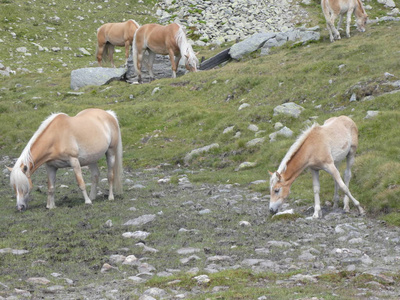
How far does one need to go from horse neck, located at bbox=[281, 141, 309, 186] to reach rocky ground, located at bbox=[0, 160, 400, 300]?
993mm

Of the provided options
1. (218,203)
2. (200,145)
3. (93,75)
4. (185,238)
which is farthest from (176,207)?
(93,75)

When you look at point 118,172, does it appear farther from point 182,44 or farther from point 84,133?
point 182,44

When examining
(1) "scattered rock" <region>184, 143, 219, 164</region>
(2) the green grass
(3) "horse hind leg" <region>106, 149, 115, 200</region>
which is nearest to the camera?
(2) the green grass

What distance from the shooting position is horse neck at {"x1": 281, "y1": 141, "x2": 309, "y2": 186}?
12289 millimetres

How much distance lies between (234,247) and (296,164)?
3368 mm

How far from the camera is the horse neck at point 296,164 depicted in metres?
12.3

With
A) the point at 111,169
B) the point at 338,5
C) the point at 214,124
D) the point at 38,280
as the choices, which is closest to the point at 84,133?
the point at 111,169

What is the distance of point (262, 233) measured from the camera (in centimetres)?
1074

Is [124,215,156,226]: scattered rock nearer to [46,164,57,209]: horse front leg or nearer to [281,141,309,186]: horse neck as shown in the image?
[46,164,57,209]: horse front leg

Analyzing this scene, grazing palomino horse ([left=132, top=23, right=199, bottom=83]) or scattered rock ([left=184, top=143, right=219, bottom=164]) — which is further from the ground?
grazing palomino horse ([left=132, top=23, right=199, bottom=83])

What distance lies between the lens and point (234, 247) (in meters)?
9.74

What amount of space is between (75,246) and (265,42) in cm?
2500

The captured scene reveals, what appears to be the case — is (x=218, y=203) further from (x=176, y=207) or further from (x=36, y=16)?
(x=36, y=16)

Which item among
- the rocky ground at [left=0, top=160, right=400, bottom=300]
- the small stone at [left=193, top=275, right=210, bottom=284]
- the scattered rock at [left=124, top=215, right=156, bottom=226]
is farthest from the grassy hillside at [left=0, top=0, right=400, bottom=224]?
the small stone at [left=193, top=275, right=210, bottom=284]
